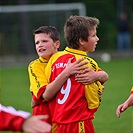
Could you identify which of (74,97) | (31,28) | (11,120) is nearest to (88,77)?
(74,97)

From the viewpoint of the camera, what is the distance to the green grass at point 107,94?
9.18m

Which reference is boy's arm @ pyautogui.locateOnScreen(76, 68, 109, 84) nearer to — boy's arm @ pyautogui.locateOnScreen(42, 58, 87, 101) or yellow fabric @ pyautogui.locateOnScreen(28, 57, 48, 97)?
boy's arm @ pyautogui.locateOnScreen(42, 58, 87, 101)

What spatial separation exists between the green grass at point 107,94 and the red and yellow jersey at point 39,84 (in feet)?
11.1

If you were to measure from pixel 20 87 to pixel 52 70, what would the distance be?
34.9 ft

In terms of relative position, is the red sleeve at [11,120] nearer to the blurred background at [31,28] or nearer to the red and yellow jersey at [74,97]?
the red and yellow jersey at [74,97]

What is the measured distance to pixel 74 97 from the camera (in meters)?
4.88

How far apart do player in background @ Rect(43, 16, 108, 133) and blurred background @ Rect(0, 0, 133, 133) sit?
21.6 feet

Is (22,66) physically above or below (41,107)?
below

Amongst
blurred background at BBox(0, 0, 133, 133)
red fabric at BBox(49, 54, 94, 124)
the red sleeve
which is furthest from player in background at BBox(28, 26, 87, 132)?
blurred background at BBox(0, 0, 133, 133)

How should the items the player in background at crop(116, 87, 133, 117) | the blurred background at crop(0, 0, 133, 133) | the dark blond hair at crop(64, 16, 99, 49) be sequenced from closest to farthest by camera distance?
the dark blond hair at crop(64, 16, 99, 49) < the player in background at crop(116, 87, 133, 117) < the blurred background at crop(0, 0, 133, 133)

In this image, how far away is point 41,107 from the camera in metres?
5.22

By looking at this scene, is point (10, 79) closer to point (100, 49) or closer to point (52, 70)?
point (100, 49)

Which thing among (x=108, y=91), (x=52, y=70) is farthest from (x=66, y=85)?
(x=108, y=91)

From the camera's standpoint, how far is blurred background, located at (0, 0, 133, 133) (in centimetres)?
1483
